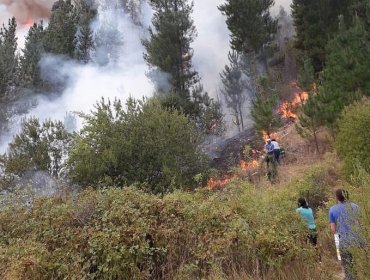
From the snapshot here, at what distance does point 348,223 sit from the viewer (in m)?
5.39

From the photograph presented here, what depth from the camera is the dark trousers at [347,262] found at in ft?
17.7

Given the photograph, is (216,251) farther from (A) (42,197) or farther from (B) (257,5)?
(B) (257,5)

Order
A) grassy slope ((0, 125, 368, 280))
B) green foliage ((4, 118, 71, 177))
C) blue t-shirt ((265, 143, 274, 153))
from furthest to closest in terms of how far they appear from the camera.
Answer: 1. green foliage ((4, 118, 71, 177))
2. blue t-shirt ((265, 143, 274, 153))
3. grassy slope ((0, 125, 368, 280))

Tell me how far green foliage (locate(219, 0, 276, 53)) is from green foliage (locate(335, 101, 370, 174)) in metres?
20.6

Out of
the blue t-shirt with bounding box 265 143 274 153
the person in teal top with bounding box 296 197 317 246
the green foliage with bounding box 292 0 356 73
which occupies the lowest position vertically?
the person in teal top with bounding box 296 197 317 246

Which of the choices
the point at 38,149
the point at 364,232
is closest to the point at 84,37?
the point at 38,149

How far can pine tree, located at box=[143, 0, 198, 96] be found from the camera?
36.2 m

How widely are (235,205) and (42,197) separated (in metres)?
3.99

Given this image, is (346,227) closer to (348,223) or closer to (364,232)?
(348,223)

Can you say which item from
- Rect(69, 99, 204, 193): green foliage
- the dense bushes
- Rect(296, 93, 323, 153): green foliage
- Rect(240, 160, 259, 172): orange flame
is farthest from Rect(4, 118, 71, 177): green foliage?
the dense bushes

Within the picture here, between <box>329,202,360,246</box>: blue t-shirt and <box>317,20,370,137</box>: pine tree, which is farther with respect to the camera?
<box>317,20,370,137</box>: pine tree

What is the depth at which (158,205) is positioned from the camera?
27.5 feet

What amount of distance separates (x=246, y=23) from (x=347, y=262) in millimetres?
31066

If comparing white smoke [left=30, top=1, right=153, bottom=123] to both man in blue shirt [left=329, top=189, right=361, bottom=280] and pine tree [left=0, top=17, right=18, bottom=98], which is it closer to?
pine tree [left=0, top=17, right=18, bottom=98]
